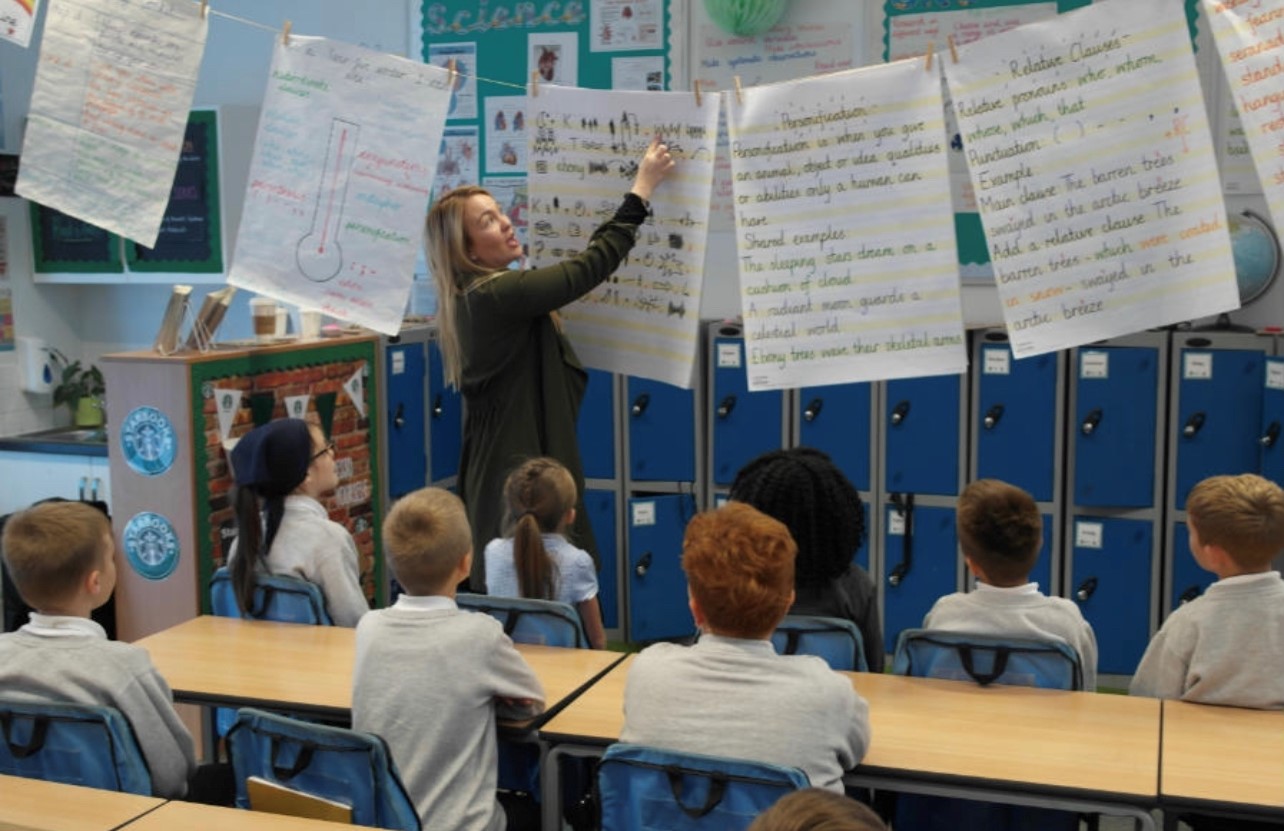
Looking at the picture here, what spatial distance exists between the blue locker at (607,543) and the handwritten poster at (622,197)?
1.74 metres

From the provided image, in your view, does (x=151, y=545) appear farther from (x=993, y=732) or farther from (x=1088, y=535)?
(x=1088, y=535)

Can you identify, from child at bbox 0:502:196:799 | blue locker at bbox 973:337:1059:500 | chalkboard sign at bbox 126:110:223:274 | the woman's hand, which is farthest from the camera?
chalkboard sign at bbox 126:110:223:274

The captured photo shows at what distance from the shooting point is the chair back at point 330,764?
2250 millimetres

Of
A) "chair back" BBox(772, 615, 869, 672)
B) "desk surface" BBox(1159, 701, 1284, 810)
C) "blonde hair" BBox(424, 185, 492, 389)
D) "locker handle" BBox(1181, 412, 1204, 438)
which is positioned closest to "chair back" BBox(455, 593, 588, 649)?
"chair back" BBox(772, 615, 869, 672)

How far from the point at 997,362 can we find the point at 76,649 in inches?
135

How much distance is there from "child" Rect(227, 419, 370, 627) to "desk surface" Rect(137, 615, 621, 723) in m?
0.14

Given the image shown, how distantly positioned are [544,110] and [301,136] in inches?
25.2

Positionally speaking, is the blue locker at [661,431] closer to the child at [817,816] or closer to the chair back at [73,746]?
the chair back at [73,746]

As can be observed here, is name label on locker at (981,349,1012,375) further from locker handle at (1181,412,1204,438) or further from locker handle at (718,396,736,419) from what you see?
locker handle at (718,396,736,419)

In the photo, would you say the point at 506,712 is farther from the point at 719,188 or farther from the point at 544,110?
the point at 719,188

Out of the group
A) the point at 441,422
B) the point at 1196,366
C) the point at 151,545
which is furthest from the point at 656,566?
the point at 1196,366

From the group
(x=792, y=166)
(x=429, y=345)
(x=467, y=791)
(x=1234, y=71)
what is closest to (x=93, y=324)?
A: (x=429, y=345)

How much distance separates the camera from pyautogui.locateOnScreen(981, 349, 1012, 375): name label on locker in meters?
4.89

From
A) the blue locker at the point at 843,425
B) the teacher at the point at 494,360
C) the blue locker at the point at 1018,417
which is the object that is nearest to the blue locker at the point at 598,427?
the blue locker at the point at 843,425
